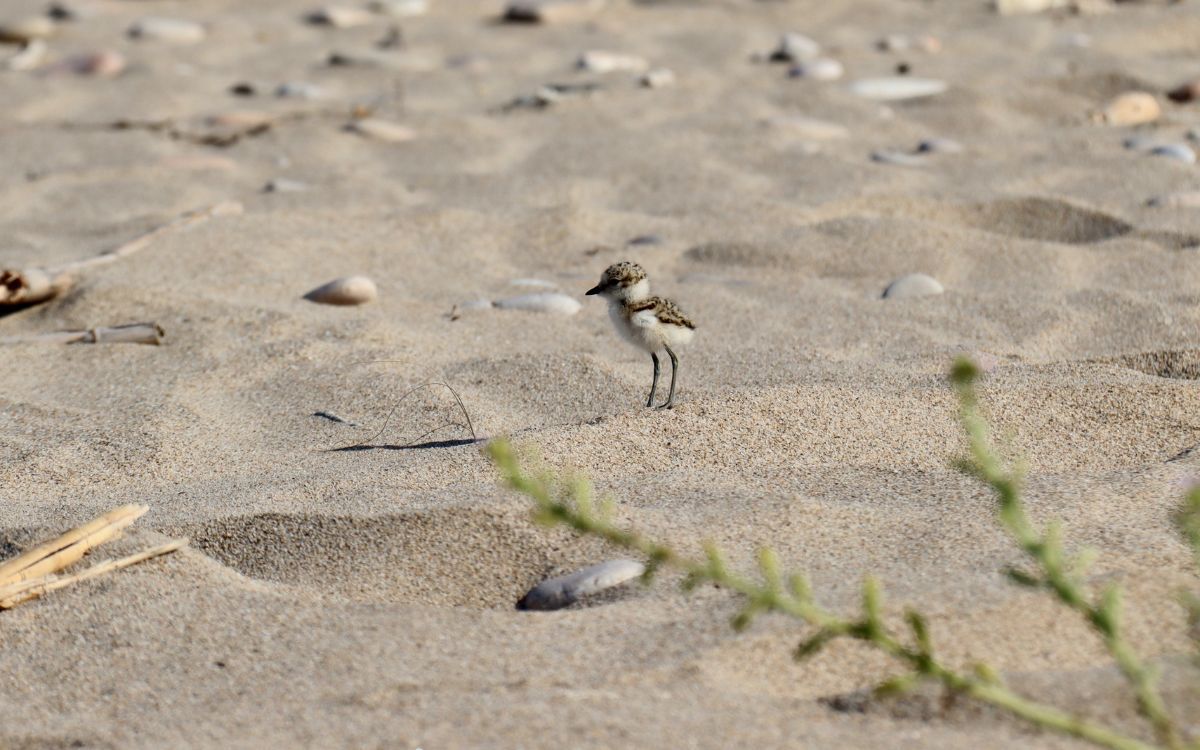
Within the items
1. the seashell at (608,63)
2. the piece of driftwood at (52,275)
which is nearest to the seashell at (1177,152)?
the seashell at (608,63)

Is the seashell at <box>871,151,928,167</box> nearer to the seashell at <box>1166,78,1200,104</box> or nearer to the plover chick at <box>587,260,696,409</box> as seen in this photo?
the seashell at <box>1166,78,1200,104</box>

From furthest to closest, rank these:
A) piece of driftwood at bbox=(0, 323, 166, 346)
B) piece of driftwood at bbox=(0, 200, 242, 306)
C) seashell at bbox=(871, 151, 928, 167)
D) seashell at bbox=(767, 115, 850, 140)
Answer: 1. seashell at bbox=(767, 115, 850, 140)
2. seashell at bbox=(871, 151, 928, 167)
3. piece of driftwood at bbox=(0, 200, 242, 306)
4. piece of driftwood at bbox=(0, 323, 166, 346)

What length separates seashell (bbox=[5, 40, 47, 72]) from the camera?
299 inches

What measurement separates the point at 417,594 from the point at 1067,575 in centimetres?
110

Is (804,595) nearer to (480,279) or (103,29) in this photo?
(480,279)

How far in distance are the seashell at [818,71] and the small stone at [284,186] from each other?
2.64 metres

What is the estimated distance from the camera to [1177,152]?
561 centimetres

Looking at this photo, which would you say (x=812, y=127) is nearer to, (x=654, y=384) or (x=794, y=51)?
(x=794, y=51)

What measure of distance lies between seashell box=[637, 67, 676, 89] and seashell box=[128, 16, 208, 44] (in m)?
2.81

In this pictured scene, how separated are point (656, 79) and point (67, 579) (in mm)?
4982

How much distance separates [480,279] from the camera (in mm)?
4707

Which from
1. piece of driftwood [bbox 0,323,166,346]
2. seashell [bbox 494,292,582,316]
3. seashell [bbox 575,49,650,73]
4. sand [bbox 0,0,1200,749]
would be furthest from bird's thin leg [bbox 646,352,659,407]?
seashell [bbox 575,49,650,73]

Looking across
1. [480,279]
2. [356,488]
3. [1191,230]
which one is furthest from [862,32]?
[356,488]

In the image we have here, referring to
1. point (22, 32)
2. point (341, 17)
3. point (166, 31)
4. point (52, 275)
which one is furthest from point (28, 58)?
point (52, 275)
